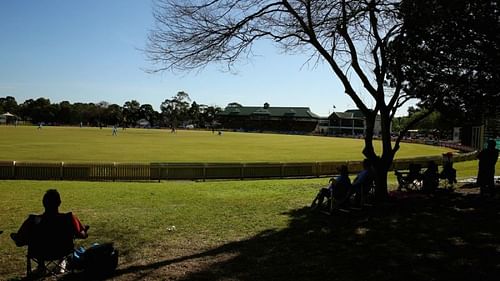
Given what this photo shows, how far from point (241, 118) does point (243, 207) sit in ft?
532

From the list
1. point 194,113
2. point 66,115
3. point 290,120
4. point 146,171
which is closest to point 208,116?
point 194,113

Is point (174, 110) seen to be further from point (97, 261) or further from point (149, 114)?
point (97, 261)

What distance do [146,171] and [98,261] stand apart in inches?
748

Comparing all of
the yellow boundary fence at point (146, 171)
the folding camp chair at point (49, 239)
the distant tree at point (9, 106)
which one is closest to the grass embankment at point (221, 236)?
the folding camp chair at point (49, 239)

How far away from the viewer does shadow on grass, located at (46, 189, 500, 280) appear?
6.42 m

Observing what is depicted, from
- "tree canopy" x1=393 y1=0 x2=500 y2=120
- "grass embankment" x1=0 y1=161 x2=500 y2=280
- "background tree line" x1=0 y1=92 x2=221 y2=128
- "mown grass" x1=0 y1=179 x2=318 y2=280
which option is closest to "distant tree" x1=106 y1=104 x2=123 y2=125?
"background tree line" x1=0 y1=92 x2=221 y2=128

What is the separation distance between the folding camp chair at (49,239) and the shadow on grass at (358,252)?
2.69 ft

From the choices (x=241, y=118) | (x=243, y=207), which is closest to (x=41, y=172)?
(x=243, y=207)

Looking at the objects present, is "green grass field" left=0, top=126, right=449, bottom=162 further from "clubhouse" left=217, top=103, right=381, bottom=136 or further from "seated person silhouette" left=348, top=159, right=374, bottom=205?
"clubhouse" left=217, top=103, right=381, bottom=136

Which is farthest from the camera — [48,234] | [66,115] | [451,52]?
[66,115]

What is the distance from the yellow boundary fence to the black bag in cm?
1859

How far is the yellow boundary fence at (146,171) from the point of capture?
2384cm

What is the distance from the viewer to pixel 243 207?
12594 millimetres

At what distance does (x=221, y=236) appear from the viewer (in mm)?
9039
